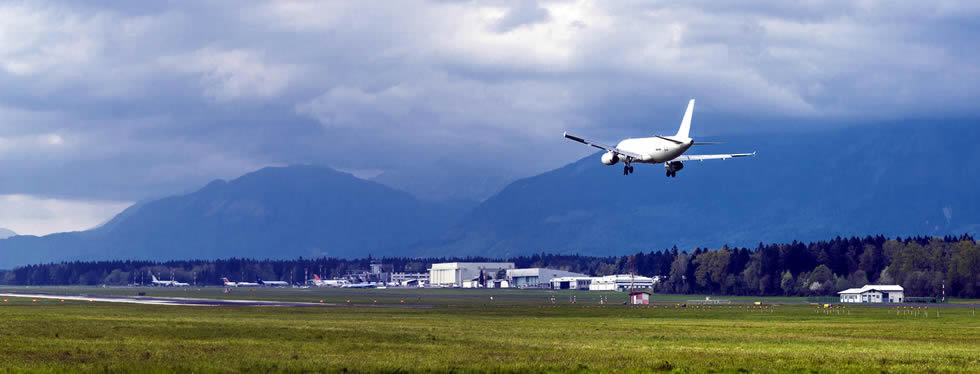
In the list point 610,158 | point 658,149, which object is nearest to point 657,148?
point 658,149

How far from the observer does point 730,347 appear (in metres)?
71.5

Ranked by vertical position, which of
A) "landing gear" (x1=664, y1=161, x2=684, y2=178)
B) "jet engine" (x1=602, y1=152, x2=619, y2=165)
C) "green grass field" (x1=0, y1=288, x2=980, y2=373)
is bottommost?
"green grass field" (x1=0, y1=288, x2=980, y2=373)

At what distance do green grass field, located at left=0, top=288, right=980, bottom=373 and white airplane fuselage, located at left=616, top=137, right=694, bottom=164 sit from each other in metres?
13.0

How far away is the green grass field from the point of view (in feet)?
187

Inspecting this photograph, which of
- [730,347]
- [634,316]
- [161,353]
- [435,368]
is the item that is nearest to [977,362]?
[730,347]

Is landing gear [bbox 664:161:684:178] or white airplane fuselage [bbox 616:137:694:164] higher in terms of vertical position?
white airplane fuselage [bbox 616:137:694:164]

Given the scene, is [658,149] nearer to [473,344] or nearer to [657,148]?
[657,148]

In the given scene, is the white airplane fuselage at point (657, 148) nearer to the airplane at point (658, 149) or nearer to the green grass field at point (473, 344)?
the airplane at point (658, 149)

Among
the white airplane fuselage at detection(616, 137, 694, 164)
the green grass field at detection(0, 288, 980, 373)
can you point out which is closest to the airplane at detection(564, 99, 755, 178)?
the white airplane fuselage at detection(616, 137, 694, 164)

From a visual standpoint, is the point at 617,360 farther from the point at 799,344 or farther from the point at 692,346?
the point at 799,344

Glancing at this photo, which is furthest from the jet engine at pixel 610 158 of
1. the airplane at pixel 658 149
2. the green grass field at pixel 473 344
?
the green grass field at pixel 473 344

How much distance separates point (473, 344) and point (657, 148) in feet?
73.6

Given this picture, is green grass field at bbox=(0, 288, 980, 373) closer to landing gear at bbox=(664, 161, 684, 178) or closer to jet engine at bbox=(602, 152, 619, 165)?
landing gear at bbox=(664, 161, 684, 178)

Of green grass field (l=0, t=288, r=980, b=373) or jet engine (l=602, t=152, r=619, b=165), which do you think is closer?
green grass field (l=0, t=288, r=980, b=373)
